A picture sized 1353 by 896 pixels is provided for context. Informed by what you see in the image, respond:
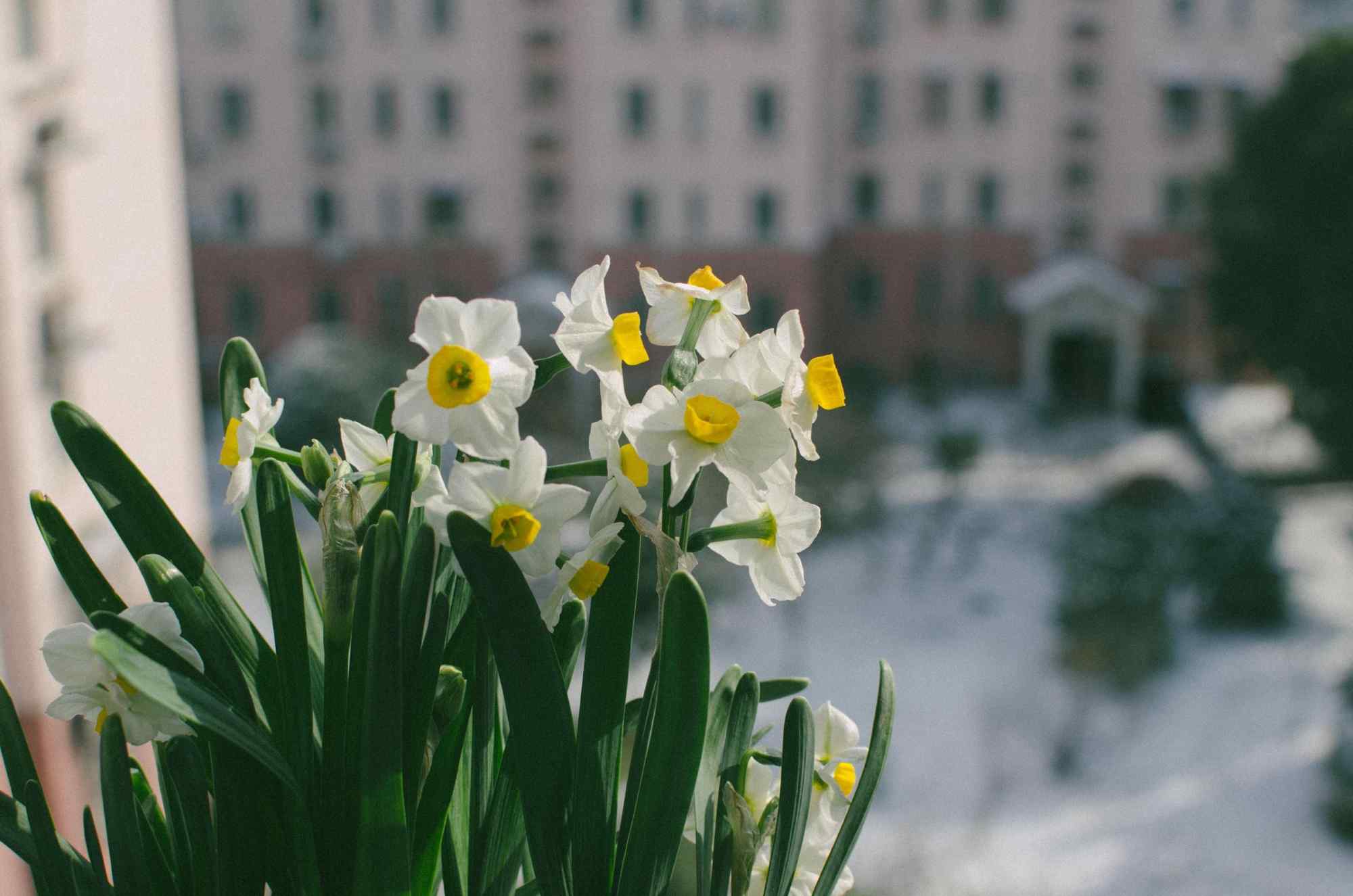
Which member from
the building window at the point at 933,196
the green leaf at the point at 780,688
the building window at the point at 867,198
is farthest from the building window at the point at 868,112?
the green leaf at the point at 780,688

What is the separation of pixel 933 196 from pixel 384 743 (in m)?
10.9

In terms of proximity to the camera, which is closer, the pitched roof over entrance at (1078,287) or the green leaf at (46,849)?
the green leaf at (46,849)

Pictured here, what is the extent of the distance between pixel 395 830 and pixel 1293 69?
9.10m

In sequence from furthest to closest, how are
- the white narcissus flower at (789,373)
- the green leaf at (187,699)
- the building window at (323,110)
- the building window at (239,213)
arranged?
the building window at (239,213)
the building window at (323,110)
the white narcissus flower at (789,373)
the green leaf at (187,699)

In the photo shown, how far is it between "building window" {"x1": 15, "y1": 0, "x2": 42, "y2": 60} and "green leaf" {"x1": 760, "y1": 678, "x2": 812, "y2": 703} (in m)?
3.26

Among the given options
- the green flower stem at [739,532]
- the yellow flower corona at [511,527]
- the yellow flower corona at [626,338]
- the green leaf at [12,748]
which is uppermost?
the yellow flower corona at [626,338]

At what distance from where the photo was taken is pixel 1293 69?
8359mm

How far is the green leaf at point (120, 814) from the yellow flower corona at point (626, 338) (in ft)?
0.79

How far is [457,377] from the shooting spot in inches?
20.7

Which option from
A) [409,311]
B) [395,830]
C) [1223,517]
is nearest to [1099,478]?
[1223,517]

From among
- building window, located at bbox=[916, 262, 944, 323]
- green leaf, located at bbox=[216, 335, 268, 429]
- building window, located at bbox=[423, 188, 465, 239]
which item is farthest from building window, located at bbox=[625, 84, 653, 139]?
green leaf, located at bbox=[216, 335, 268, 429]

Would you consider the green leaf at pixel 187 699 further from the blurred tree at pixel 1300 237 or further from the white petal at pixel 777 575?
the blurred tree at pixel 1300 237

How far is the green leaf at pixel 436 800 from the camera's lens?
1.83ft

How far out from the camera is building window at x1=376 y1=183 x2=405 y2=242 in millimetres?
10555
